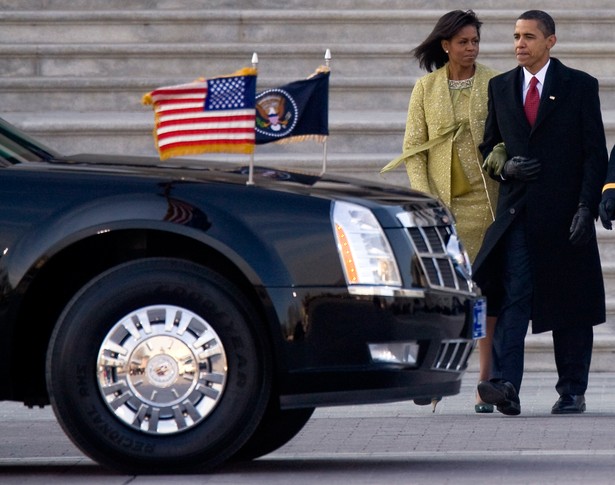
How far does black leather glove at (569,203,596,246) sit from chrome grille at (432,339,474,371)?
5.44 ft

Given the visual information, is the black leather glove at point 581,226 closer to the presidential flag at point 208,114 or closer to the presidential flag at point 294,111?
the presidential flag at point 294,111

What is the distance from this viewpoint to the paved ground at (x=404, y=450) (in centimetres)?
626

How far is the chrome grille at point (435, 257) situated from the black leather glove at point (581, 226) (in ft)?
5.25

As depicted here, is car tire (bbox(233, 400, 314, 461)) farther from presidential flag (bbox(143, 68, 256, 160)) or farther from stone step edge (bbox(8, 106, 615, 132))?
stone step edge (bbox(8, 106, 615, 132))

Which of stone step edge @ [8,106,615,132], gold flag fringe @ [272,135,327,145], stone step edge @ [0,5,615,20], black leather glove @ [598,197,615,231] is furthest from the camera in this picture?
stone step edge @ [0,5,615,20]

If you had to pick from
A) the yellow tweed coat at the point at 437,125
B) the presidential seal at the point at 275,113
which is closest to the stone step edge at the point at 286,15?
the yellow tweed coat at the point at 437,125

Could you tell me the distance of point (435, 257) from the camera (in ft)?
20.9

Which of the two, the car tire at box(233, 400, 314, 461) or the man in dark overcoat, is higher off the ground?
the man in dark overcoat

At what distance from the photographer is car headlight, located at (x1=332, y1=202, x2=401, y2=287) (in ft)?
19.9

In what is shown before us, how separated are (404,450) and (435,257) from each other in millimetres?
1098

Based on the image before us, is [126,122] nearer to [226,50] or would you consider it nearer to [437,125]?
[226,50]

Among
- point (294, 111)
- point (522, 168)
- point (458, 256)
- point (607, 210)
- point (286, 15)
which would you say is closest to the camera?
point (458, 256)

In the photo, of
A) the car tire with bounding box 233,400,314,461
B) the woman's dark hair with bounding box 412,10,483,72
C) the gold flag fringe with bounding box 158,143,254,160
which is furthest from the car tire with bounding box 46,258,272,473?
the woman's dark hair with bounding box 412,10,483,72

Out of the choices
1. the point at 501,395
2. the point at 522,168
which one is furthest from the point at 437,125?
the point at 501,395
